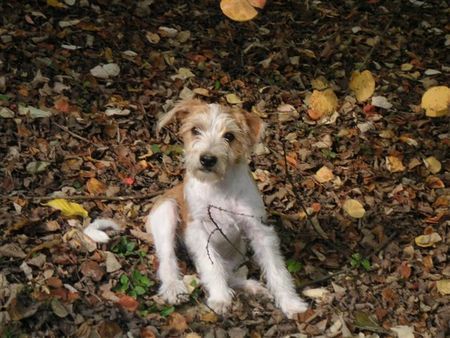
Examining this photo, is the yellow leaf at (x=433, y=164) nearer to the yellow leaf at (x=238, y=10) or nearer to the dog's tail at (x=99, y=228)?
the dog's tail at (x=99, y=228)

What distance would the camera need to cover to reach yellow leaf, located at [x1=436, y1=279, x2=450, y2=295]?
5.93m

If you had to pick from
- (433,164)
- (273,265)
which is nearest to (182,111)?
(273,265)

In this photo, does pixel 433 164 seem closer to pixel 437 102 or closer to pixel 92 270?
pixel 437 102

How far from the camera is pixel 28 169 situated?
6594 millimetres

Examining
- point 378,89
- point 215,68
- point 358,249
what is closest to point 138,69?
point 215,68

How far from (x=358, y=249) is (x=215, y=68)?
3.34m

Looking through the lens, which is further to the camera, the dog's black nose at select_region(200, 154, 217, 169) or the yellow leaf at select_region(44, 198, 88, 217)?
A: the yellow leaf at select_region(44, 198, 88, 217)

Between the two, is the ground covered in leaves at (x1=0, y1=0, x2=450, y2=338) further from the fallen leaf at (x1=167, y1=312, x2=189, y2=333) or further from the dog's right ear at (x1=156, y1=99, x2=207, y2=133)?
the dog's right ear at (x1=156, y1=99, x2=207, y2=133)

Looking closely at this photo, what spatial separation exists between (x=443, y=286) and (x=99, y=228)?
299 centimetres

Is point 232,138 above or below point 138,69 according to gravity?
above

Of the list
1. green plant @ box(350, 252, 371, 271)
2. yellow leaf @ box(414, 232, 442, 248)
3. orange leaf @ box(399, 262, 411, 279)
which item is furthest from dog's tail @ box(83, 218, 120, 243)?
yellow leaf @ box(414, 232, 442, 248)

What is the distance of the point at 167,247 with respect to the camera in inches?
237

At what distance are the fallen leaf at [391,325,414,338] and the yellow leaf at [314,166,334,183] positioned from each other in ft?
7.37

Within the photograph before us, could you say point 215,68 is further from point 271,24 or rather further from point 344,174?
point 344,174
